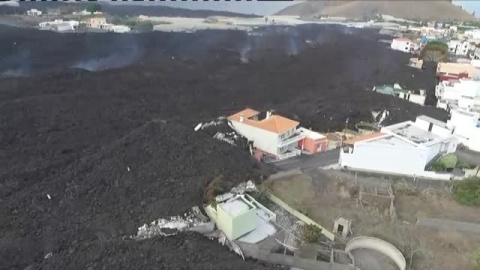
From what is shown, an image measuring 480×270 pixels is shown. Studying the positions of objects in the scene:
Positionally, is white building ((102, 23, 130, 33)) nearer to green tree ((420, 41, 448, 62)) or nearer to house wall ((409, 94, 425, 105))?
green tree ((420, 41, 448, 62))

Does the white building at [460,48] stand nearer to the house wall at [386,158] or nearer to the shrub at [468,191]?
the house wall at [386,158]

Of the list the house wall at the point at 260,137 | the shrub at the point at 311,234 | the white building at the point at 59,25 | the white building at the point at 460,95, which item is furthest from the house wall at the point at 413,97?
the white building at the point at 59,25

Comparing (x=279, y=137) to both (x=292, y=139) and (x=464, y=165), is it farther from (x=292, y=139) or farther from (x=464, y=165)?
(x=464, y=165)

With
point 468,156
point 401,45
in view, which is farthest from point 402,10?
point 468,156

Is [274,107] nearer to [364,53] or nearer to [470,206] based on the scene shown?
[470,206]

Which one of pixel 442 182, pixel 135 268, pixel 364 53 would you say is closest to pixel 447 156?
pixel 442 182

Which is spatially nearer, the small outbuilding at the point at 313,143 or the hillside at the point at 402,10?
the small outbuilding at the point at 313,143
